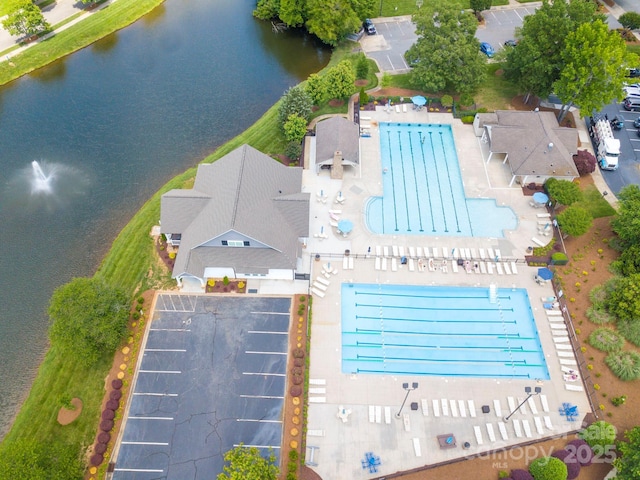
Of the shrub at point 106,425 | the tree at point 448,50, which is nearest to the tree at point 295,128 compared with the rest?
the tree at point 448,50

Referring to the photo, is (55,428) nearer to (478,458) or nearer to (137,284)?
(137,284)

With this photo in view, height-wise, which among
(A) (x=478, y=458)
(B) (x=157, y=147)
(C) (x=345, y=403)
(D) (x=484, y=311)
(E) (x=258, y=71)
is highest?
(E) (x=258, y=71)

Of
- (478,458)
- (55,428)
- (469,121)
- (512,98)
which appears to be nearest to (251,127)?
(469,121)

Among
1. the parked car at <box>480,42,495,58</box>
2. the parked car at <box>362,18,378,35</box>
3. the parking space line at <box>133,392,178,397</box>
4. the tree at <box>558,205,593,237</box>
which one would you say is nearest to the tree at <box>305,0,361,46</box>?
the parked car at <box>362,18,378,35</box>

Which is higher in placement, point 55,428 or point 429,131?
point 429,131

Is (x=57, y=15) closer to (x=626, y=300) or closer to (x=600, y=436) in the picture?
(x=626, y=300)

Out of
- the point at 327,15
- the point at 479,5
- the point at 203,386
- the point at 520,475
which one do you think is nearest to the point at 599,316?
the point at 520,475

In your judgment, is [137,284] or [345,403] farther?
[137,284]

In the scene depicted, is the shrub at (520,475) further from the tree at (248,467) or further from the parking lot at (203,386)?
the parking lot at (203,386)
